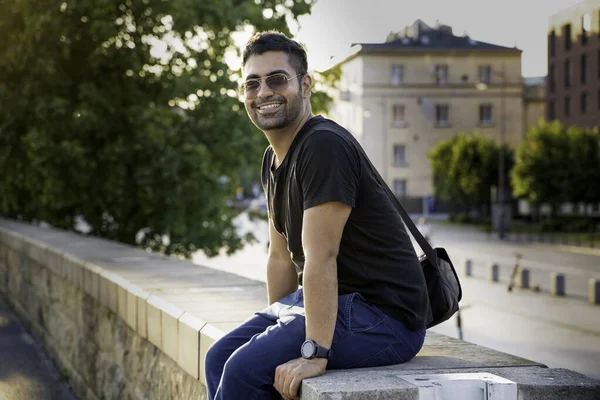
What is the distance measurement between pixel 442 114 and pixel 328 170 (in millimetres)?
76238

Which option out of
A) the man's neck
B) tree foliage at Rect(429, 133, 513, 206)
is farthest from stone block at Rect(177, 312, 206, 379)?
tree foliage at Rect(429, 133, 513, 206)

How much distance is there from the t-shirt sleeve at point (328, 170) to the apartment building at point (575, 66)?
65399 mm

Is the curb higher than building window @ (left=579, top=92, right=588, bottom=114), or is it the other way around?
building window @ (left=579, top=92, right=588, bottom=114)

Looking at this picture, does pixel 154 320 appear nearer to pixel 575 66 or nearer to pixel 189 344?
pixel 189 344

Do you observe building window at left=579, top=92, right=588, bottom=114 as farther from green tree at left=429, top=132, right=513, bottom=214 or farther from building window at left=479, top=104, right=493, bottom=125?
building window at left=479, top=104, right=493, bottom=125

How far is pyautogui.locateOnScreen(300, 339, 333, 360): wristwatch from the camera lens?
3027mm

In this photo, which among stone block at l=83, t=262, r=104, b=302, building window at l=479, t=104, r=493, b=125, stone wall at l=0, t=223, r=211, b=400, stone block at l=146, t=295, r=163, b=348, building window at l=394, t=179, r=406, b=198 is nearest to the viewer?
stone block at l=146, t=295, r=163, b=348

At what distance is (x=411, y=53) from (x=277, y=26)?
2352 inches

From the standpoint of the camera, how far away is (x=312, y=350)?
3.03 metres

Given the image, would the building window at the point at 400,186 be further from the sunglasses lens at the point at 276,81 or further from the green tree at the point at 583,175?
the sunglasses lens at the point at 276,81

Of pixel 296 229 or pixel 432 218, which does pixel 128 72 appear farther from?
pixel 432 218

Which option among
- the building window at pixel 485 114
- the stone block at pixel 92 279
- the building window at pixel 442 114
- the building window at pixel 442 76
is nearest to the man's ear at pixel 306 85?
the stone block at pixel 92 279

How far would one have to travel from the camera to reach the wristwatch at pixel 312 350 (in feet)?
9.93

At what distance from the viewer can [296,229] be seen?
3334 mm
